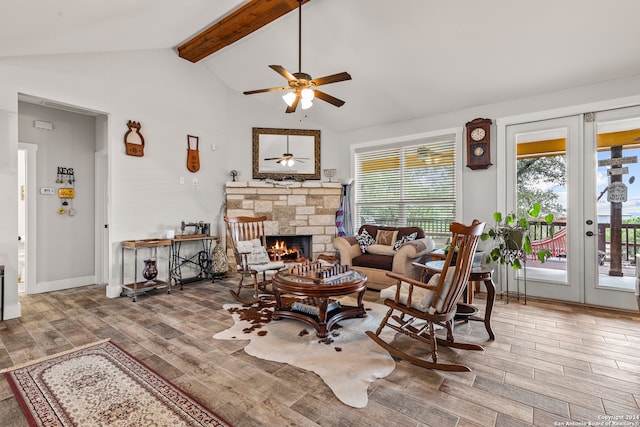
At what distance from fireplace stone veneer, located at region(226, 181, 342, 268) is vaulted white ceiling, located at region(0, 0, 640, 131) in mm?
1789

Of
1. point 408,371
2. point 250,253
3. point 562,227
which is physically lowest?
point 408,371

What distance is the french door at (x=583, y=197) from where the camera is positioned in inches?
147

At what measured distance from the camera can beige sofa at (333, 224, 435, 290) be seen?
14.0 feet

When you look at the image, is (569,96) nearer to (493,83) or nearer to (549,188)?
(493,83)

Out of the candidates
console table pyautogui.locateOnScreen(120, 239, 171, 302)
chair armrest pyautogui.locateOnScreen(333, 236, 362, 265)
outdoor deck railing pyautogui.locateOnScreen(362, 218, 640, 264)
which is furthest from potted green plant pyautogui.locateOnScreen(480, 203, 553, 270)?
console table pyautogui.locateOnScreen(120, 239, 171, 302)

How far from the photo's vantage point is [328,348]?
263 cm

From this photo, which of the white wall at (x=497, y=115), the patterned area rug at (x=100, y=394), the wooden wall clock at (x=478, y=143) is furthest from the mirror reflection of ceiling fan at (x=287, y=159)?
the patterned area rug at (x=100, y=394)

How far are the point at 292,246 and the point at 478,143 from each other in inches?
142

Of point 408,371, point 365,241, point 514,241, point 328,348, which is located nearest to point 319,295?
point 328,348

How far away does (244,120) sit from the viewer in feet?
19.4

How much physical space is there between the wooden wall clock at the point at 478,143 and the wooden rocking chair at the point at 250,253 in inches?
127

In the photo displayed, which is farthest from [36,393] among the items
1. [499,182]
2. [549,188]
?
[549,188]

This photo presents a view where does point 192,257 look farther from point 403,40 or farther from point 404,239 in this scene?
point 403,40

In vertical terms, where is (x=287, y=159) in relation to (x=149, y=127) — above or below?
below
